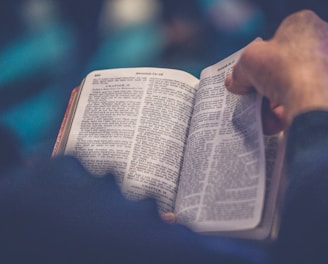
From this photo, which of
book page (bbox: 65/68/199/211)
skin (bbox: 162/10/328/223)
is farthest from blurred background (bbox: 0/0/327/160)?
skin (bbox: 162/10/328/223)

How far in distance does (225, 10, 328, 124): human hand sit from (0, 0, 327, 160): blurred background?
0.30 m

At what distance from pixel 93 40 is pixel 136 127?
367mm

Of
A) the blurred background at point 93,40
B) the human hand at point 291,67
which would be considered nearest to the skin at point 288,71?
the human hand at point 291,67

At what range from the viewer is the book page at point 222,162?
62 centimetres

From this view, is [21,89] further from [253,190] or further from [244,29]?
[253,190]

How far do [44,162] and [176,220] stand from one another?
268 mm

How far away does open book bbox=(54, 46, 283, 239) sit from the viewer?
0.62 meters

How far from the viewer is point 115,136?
0.79 meters

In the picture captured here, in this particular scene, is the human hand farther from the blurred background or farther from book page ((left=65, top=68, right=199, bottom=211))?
the blurred background

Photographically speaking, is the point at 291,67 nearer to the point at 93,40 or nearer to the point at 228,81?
the point at 228,81

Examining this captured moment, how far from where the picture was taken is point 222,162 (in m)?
0.67

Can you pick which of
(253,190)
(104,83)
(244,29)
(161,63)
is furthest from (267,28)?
(253,190)

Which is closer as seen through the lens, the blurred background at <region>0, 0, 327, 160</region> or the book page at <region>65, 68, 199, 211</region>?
the book page at <region>65, 68, 199, 211</region>

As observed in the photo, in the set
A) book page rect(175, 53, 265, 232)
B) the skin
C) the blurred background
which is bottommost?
book page rect(175, 53, 265, 232)
